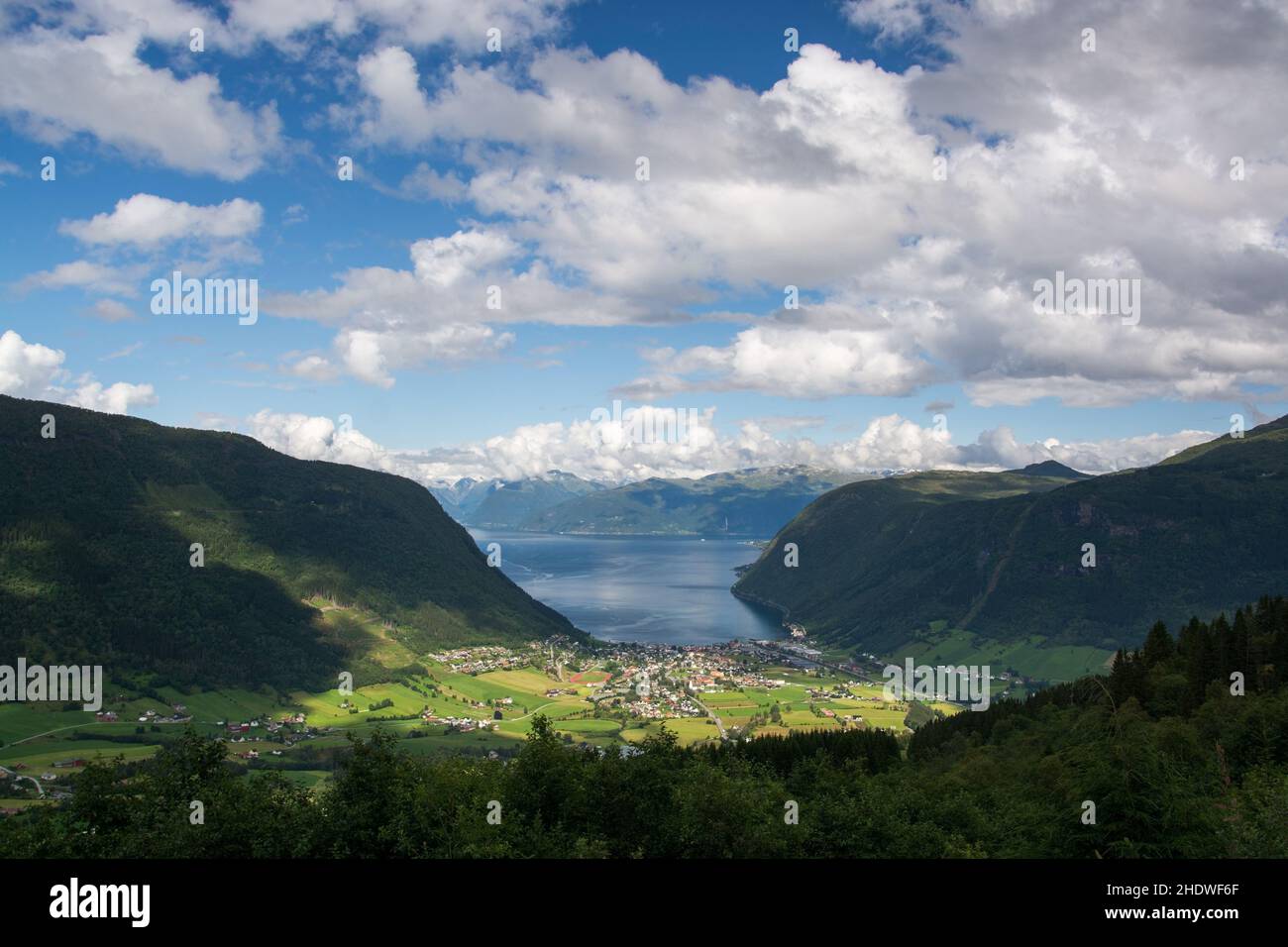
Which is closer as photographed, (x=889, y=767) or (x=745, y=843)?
(x=745, y=843)

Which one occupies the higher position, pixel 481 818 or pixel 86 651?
pixel 481 818
